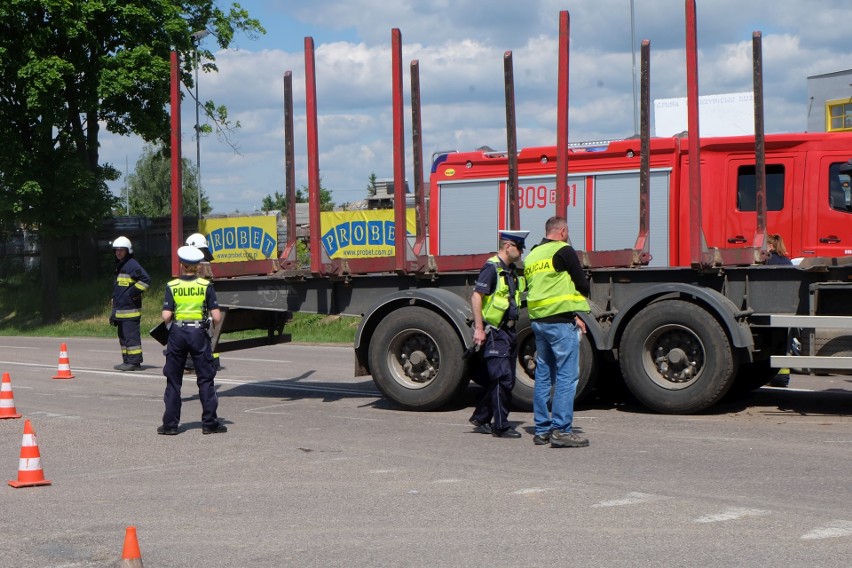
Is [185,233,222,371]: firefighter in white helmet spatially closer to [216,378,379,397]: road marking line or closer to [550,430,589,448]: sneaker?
[216,378,379,397]: road marking line

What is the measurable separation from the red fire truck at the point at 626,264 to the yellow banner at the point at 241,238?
85cm

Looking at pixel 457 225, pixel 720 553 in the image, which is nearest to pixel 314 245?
pixel 457 225

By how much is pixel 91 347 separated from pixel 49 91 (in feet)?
36.4

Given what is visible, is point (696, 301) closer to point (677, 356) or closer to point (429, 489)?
point (677, 356)

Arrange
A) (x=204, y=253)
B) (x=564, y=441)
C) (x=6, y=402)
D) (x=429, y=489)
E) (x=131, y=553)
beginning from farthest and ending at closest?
(x=204, y=253) < (x=6, y=402) < (x=564, y=441) < (x=429, y=489) < (x=131, y=553)

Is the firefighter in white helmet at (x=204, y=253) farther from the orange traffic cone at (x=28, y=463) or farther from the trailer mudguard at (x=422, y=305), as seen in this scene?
the orange traffic cone at (x=28, y=463)

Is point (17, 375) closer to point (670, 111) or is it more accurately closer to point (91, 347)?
point (91, 347)

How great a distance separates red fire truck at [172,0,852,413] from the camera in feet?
35.6

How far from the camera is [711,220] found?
1306 cm

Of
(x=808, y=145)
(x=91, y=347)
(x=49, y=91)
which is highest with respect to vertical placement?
(x=49, y=91)

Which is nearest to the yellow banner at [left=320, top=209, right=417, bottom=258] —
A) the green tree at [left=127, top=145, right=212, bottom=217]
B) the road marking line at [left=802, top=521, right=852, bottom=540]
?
the road marking line at [left=802, top=521, right=852, bottom=540]

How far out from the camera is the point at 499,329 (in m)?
10.1

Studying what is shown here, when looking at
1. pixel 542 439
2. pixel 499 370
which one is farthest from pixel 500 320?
pixel 542 439

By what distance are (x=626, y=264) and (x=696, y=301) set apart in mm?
925
